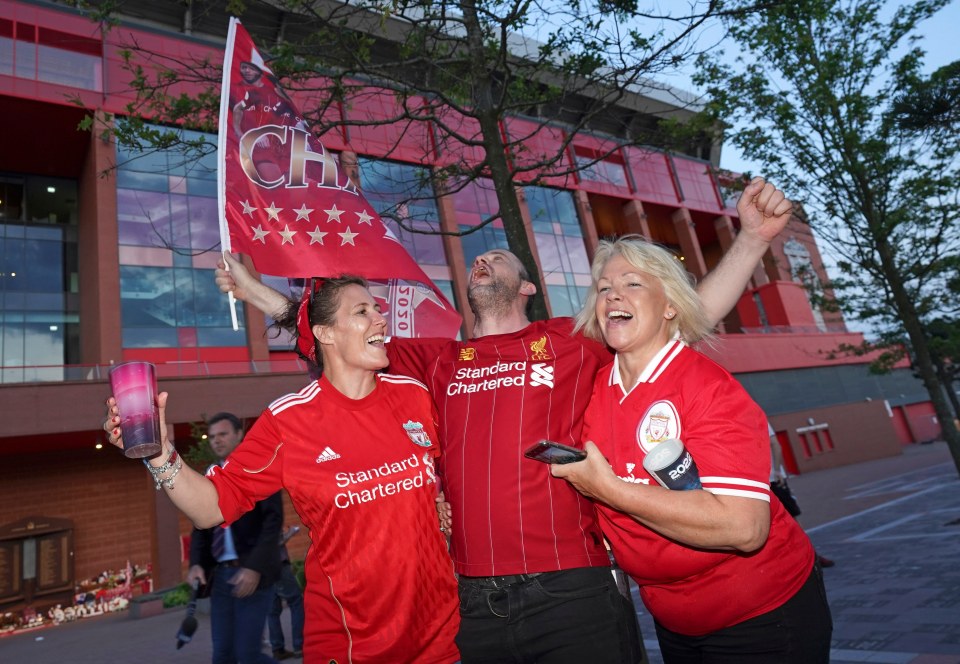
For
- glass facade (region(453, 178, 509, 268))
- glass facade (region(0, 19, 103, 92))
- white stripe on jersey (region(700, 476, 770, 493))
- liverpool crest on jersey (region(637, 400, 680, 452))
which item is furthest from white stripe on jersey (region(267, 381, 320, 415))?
glass facade (region(453, 178, 509, 268))

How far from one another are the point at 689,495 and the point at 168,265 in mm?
24129

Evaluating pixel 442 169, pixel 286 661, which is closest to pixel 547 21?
pixel 442 169

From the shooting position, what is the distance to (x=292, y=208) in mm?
3842

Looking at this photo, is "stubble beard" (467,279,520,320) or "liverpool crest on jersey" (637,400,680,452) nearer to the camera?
"liverpool crest on jersey" (637,400,680,452)

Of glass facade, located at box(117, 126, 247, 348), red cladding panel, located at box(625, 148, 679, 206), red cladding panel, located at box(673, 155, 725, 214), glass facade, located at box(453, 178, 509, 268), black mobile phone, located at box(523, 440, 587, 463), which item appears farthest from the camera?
red cladding panel, located at box(673, 155, 725, 214)

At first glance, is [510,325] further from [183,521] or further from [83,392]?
[183,521]

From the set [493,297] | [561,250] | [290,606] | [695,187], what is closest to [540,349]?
[493,297]

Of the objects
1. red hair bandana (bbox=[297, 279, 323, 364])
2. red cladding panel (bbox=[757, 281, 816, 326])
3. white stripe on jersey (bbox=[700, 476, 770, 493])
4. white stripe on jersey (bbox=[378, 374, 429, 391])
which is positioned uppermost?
red cladding panel (bbox=[757, 281, 816, 326])

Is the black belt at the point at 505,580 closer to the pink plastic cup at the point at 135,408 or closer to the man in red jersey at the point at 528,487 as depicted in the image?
the man in red jersey at the point at 528,487

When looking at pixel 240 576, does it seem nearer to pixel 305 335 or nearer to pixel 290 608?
pixel 305 335

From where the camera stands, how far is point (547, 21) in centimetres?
562

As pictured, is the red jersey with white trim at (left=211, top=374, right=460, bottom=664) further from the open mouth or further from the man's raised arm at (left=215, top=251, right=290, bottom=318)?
the open mouth

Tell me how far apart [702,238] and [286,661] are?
146ft

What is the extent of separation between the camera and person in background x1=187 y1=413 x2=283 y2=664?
4414 millimetres
